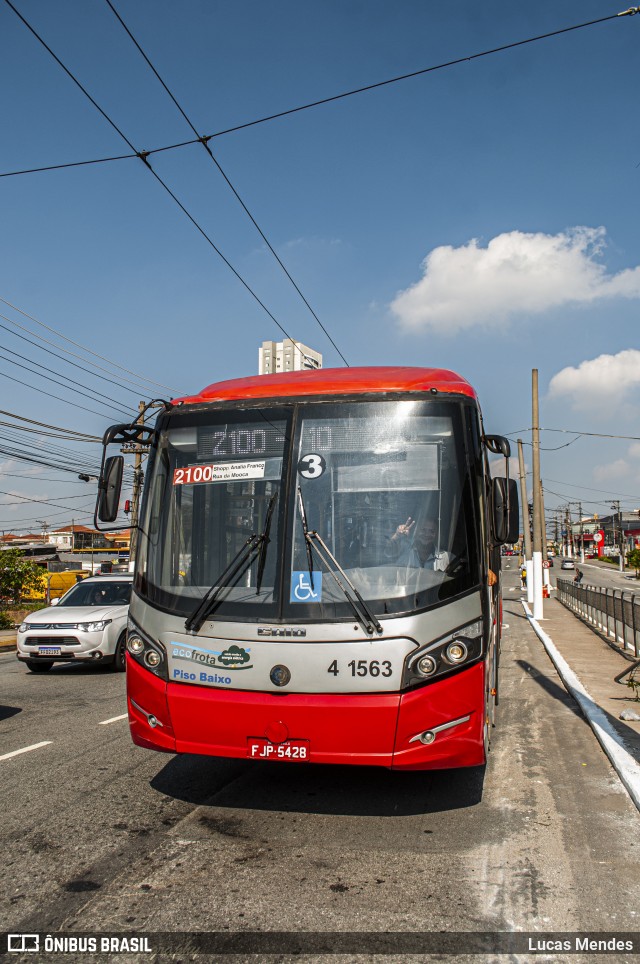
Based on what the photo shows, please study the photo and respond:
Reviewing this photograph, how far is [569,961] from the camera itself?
3.13 metres

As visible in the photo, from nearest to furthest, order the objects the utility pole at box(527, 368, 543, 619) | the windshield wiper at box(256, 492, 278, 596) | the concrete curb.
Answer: the windshield wiper at box(256, 492, 278, 596), the concrete curb, the utility pole at box(527, 368, 543, 619)

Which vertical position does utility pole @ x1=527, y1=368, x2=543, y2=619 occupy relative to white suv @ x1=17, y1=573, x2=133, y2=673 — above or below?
above

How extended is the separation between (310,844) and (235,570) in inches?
66.4

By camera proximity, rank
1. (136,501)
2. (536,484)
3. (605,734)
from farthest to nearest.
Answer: (536,484) < (136,501) < (605,734)

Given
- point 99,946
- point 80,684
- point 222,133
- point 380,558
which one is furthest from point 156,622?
point 222,133

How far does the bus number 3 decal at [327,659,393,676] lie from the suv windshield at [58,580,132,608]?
940cm

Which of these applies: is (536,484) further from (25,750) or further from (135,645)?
(135,645)

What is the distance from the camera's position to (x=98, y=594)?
13.5 metres

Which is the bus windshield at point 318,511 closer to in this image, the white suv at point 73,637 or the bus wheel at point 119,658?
the white suv at point 73,637

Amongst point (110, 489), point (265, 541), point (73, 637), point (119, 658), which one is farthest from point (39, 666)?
point (265, 541)

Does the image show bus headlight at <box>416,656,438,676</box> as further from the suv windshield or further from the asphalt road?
the suv windshield

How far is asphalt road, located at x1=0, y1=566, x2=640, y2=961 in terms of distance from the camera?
11.5 ft

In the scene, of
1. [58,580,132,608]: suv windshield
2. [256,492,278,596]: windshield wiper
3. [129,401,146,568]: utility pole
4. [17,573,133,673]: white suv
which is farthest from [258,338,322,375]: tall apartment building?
[256,492,278,596]: windshield wiper

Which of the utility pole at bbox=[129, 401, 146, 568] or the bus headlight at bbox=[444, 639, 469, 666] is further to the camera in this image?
the utility pole at bbox=[129, 401, 146, 568]
